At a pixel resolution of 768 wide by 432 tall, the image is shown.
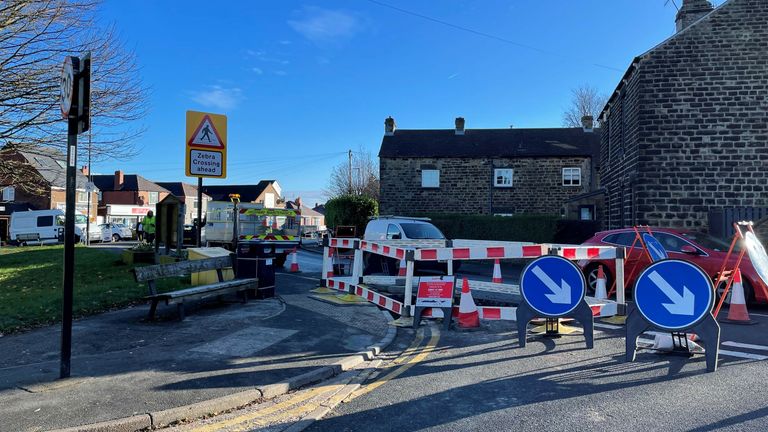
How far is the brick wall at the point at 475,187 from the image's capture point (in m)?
31.3

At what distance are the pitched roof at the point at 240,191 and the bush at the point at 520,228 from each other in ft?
198

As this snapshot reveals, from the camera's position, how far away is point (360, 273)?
10.1 m

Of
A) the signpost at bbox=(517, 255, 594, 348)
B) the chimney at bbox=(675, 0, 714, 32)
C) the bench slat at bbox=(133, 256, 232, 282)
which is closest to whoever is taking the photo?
the signpost at bbox=(517, 255, 594, 348)

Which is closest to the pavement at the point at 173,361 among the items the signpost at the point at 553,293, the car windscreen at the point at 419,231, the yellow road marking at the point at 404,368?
the yellow road marking at the point at 404,368

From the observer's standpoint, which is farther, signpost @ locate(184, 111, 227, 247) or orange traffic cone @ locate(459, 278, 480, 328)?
signpost @ locate(184, 111, 227, 247)

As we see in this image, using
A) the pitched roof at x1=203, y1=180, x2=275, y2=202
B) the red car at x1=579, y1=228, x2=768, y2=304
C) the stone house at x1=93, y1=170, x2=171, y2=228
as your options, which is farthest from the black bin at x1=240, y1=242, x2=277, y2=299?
the pitched roof at x1=203, y1=180, x2=275, y2=202

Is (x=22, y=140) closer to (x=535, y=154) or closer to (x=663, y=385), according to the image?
(x=663, y=385)

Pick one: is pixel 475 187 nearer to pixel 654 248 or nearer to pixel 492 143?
pixel 492 143

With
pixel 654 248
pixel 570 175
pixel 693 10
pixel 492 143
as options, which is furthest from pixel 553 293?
pixel 492 143

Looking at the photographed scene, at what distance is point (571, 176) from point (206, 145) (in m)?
26.7

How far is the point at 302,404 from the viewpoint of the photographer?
4625 mm

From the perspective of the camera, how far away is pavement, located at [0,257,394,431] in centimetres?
422

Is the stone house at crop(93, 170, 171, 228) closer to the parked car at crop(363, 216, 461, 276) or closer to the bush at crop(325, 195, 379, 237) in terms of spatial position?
the bush at crop(325, 195, 379, 237)

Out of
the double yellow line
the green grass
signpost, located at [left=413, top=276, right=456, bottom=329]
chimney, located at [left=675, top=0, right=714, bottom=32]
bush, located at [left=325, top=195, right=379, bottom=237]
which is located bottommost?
the double yellow line
